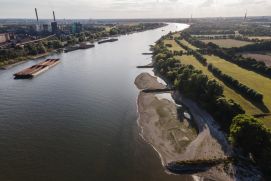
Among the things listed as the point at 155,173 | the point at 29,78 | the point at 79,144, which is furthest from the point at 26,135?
the point at 29,78

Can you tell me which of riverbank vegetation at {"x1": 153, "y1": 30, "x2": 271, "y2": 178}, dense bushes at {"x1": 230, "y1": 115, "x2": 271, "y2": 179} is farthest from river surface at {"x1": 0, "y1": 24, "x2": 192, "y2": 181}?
riverbank vegetation at {"x1": 153, "y1": 30, "x2": 271, "y2": 178}

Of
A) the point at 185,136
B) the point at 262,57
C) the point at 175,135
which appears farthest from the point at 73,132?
the point at 262,57

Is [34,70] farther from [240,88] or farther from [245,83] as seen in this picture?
[245,83]

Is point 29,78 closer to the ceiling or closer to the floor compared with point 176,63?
closer to the floor

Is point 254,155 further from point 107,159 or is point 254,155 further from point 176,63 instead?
point 176,63

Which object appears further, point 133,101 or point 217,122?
point 133,101

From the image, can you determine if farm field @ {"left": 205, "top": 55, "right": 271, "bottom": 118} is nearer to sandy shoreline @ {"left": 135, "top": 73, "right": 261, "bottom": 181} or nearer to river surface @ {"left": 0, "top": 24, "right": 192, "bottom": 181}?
sandy shoreline @ {"left": 135, "top": 73, "right": 261, "bottom": 181}

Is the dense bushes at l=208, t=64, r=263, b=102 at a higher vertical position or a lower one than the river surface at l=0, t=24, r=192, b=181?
higher
